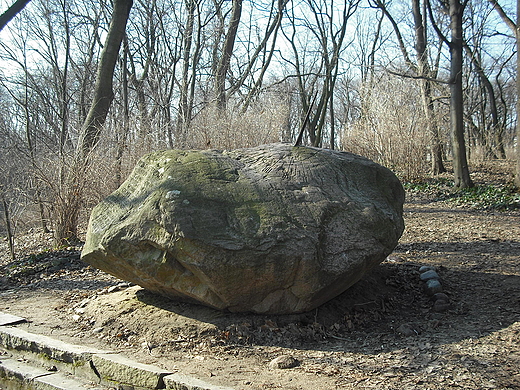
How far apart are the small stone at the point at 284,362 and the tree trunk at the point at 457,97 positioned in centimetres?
816

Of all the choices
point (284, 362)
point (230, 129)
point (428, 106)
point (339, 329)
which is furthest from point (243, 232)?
point (428, 106)

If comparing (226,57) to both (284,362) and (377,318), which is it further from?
(284,362)

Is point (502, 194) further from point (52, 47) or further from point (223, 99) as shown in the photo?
point (52, 47)

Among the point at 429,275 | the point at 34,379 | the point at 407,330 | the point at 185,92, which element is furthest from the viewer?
the point at 185,92

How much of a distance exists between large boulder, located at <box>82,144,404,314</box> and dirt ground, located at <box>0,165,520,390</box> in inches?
9.3

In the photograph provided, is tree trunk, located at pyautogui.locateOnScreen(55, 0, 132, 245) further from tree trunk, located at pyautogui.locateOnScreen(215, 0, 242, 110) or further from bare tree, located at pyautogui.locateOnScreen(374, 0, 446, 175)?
bare tree, located at pyautogui.locateOnScreen(374, 0, 446, 175)

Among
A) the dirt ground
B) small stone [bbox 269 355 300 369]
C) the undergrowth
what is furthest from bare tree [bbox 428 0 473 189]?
small stone [bbox 269 355 300 369]

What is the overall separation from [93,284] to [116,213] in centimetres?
185

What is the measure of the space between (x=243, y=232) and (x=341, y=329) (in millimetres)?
1196

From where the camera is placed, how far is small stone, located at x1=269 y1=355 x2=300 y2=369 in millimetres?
3314

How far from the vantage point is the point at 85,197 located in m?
7.34

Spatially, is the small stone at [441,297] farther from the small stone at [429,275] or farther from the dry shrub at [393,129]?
the dry shrub at [393,129]

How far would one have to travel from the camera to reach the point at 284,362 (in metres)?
3.33

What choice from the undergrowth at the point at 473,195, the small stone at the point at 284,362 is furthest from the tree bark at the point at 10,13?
the undergrowth at the point at 473,195
